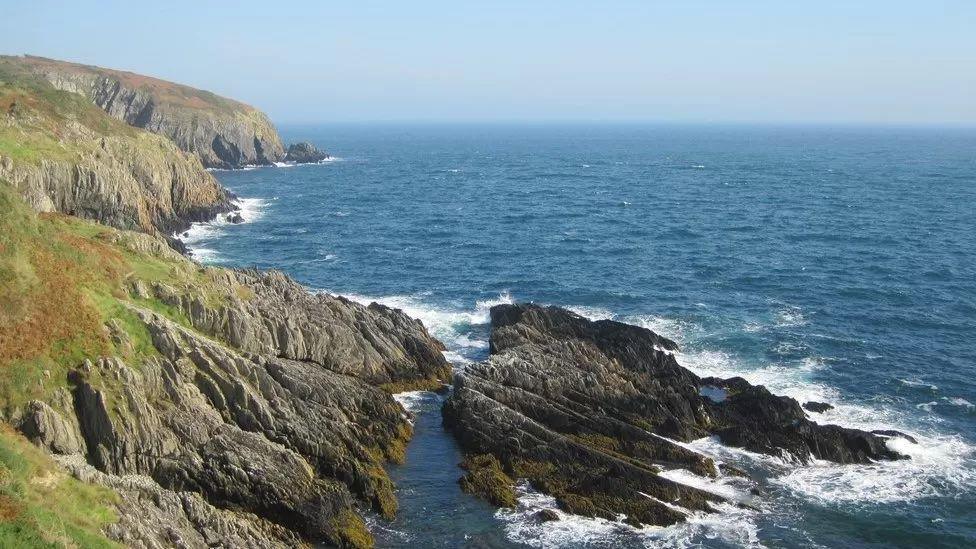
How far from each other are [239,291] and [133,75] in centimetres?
16338

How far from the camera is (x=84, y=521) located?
2781cm

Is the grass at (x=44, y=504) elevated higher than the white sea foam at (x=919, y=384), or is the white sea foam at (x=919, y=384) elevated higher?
the grass at (x=44, y=504)

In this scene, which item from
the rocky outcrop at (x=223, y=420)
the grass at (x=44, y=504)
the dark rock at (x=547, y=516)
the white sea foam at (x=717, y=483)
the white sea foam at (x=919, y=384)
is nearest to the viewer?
the grass at (x=44, y=504)

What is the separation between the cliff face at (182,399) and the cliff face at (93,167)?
84.7ft

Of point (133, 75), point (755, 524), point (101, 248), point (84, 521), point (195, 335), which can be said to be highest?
point (133, 75)

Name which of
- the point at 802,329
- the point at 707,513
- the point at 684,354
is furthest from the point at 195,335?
the point at 802,329

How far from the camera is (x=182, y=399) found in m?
39.7

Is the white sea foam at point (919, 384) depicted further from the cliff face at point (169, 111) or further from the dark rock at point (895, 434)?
the cliff face at point (169, 111)

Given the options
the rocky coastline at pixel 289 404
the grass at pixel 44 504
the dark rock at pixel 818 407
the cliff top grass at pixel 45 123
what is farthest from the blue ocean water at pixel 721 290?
the cliff top grass at pixel 45 123

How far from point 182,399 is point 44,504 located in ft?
40.4

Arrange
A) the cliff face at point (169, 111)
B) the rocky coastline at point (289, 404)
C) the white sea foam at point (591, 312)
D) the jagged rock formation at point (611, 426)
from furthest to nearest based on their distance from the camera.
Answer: the cliff face at point (169, 111) < the white sea foam at point (591, 312) < the jagged rock formation at point (611, 426) < the rocky coastline at point (289, 404)

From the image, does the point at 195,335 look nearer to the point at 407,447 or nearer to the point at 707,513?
the point at 407,447

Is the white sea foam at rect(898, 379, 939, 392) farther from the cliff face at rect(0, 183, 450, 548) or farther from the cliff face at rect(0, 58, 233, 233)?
the cliff face at rect(0, 58, 233, 233)

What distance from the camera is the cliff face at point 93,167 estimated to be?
79.8 meters
